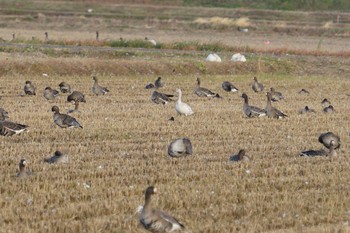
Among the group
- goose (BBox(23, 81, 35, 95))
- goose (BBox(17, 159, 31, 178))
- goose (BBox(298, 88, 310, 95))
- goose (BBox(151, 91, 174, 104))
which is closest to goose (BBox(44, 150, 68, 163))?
goose (BBox(17, 159, 31, 178))

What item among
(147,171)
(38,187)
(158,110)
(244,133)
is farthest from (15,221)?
(158,110)

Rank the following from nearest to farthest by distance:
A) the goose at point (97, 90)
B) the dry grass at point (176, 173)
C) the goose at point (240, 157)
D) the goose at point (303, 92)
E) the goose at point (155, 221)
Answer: the goose at point (155, 221)
the dry grass at point (176, 173)
the goose at point (240, 157)
the goose at point (97, 90)
the goose at point (303, 92)

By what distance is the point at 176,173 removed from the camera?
1550cm

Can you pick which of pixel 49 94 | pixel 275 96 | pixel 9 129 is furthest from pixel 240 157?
pixel 275 96

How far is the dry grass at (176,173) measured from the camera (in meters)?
12.4

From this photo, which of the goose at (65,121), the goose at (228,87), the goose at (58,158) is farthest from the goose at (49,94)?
the goose at (58,158)

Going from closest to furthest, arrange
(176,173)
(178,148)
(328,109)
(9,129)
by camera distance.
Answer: (176,173) → (178,148) → (9,129) → (328,109)

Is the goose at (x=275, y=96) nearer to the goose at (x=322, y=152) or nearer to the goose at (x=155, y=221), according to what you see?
the goose at (x=322, y=152)

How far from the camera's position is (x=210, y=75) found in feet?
132

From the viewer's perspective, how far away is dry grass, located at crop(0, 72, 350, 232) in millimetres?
12375

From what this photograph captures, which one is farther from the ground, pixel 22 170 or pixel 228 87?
pixel 22 170

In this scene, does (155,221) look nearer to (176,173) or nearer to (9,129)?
(176,173)

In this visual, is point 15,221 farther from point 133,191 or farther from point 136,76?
point 136,76

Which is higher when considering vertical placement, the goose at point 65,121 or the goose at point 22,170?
→ the goose at point 22,170
